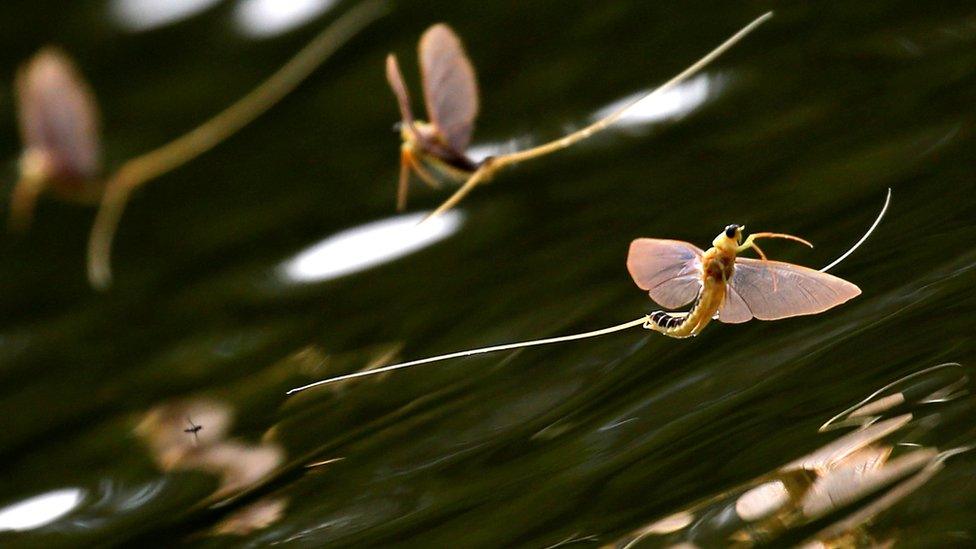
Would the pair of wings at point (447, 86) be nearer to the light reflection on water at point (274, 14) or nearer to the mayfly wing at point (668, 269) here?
the mayfly wing at point (668, 269)

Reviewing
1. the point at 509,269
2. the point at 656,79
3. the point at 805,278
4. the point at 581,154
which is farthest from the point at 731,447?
the point at 656,79

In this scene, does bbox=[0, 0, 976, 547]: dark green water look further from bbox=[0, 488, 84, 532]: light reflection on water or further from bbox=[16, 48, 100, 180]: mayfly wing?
bbox=[16, 48, 100, 180]: mayfly wing

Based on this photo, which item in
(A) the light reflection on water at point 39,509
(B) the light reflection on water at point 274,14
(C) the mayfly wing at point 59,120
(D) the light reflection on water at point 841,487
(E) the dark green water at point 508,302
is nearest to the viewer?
(D) the light reflection on water at point 841,487

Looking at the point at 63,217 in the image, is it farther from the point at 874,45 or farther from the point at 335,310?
the point at 874,45

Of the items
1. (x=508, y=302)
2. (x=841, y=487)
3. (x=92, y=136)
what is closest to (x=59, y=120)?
(x=92, y=136)

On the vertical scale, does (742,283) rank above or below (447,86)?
below

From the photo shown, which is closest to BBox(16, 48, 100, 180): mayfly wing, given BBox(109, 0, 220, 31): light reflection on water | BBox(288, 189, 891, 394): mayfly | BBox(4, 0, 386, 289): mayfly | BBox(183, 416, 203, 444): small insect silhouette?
BBox(4, 0, 386, 289): mayfly

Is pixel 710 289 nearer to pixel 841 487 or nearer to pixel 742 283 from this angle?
pixel 742 283

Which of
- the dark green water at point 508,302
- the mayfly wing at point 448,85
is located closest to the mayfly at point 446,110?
the mayfly wing at point 448,85
